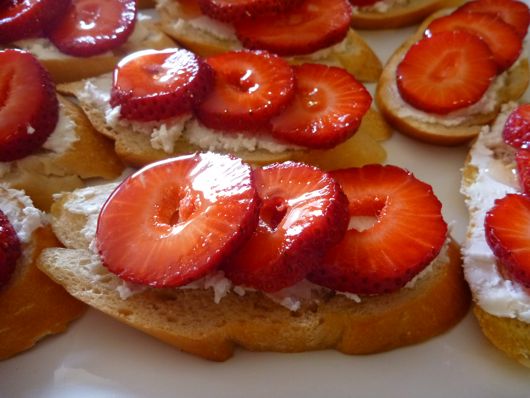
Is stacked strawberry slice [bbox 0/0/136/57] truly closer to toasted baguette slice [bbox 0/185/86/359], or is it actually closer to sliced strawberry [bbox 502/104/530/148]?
toasted baguette slice [bbox 0/185/86/359]

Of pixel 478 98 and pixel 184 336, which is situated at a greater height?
pixel 478 98

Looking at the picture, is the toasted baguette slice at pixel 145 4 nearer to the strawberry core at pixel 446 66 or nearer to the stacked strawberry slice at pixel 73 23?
the stacked strawberry slice at pixel 73 23

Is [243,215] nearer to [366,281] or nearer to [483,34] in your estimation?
[366,281]

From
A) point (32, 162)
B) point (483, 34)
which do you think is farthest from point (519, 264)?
point (32, 162)

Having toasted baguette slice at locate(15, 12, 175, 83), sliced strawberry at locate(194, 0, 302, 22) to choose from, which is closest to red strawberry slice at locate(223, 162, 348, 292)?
sliced strawberry at locate(194, 0, 302, 22)

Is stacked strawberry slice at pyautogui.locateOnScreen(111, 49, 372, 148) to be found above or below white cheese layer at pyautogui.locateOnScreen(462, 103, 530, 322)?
above

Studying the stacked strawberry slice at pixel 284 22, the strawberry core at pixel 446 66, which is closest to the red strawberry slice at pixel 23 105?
the stacked strawberry slice at pixel 284 22
